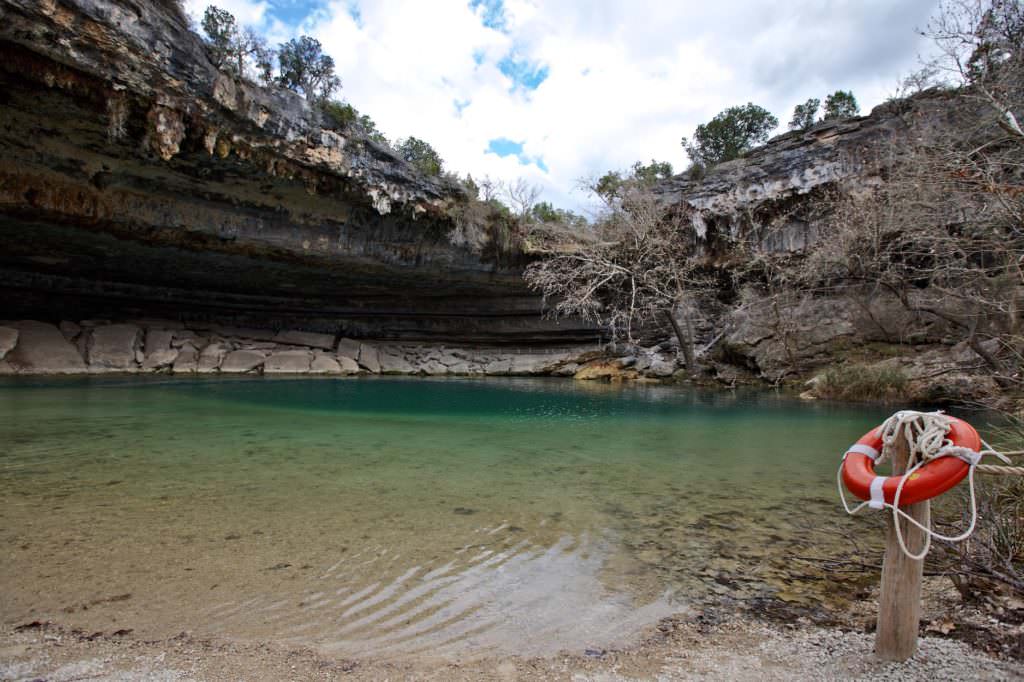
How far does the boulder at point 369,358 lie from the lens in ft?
59.5

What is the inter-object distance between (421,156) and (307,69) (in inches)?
216

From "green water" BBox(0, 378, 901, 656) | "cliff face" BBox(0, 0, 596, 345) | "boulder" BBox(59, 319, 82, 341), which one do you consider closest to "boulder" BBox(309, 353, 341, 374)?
"cliff face" BBox(0, 0, 596, 345)

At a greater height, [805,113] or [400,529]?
[805,113]

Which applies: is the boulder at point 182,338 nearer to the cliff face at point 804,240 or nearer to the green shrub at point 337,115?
the green shrub at point 337,115

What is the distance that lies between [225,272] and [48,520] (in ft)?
46.8

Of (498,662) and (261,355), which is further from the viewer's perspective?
(261,355)

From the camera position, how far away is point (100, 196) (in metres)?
11.4

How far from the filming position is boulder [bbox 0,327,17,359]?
40.8ft

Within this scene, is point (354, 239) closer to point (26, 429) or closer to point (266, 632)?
point (26, 429)

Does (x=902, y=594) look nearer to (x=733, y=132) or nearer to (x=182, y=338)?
(x=182, y=338)

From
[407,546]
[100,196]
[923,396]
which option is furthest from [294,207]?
[923,396]

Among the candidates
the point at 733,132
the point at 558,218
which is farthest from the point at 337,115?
the point at 733,132

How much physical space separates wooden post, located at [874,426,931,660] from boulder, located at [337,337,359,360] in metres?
17.7

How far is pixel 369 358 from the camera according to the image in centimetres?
1841
